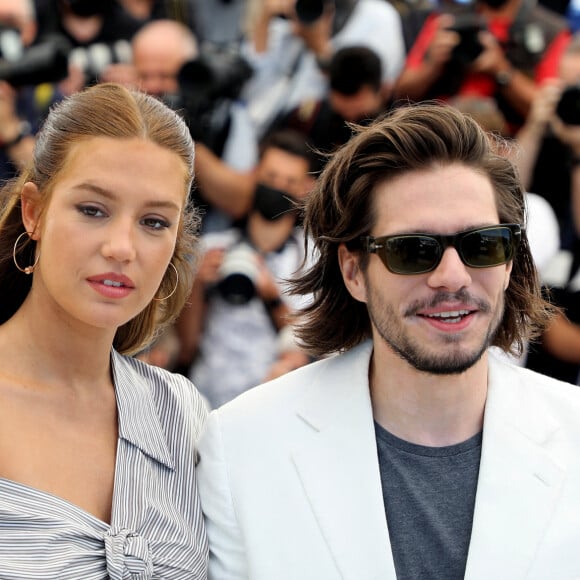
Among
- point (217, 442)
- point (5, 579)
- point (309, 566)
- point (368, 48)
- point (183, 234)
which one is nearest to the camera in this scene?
point (5, 579)

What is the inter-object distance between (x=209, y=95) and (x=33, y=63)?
85 centimetres

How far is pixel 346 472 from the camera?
8.32ft

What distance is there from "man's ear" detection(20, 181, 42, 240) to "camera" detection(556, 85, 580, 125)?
8.51ft

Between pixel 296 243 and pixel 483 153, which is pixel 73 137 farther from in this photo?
pixel 296 243

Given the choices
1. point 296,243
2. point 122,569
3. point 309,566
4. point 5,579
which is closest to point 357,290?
point 309,566

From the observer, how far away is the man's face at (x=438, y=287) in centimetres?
248

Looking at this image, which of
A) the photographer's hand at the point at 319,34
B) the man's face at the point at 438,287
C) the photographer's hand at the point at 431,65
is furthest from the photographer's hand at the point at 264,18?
the man's face at the point at 438,287

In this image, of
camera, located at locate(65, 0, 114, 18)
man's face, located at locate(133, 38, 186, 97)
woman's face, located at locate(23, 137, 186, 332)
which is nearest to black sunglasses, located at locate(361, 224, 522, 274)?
woman's face, located at locate(23, 137, 186, 332)

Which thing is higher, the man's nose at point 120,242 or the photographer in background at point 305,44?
the photographer in background at point 305,44

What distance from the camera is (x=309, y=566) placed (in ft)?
8.00

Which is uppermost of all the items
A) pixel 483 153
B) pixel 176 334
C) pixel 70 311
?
pixel 483 153

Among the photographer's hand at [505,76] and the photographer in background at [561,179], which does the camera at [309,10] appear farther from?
the photographer in background at [561,179]

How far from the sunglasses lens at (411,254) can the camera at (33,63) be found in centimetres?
298

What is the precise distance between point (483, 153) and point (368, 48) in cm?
222
